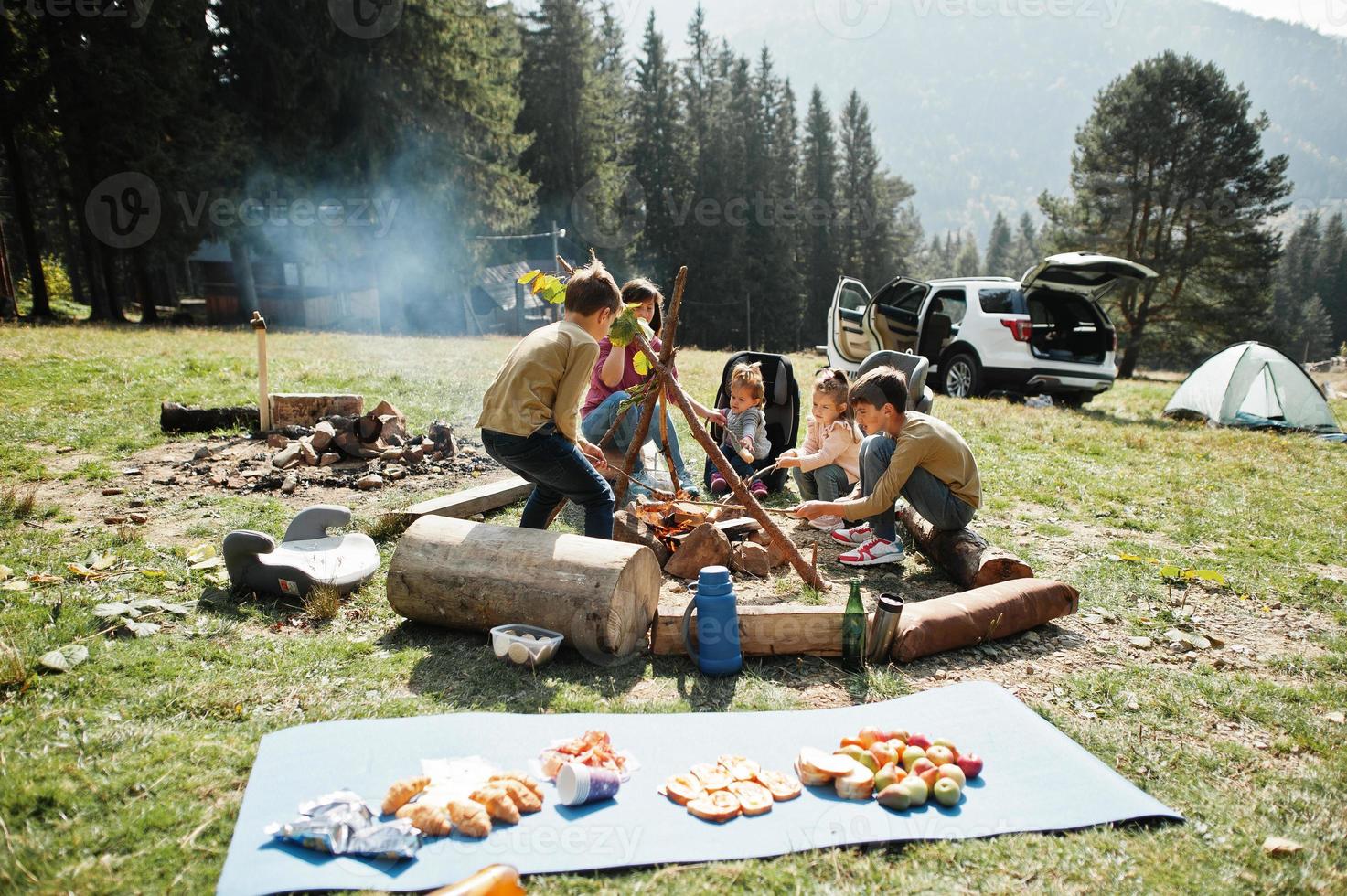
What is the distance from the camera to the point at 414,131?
26625 mm

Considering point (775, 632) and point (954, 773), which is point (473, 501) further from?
point (954, 773)

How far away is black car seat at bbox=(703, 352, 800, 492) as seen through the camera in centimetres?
720

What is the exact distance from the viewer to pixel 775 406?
730 cm

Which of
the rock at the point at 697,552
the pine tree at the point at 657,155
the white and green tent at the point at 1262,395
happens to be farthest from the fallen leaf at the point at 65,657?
the pine tree at the point at 657,155

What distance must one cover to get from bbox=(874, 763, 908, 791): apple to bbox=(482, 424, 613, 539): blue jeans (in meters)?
2.13

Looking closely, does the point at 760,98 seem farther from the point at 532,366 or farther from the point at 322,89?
the point at 532,366

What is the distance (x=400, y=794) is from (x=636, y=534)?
8.81 ft

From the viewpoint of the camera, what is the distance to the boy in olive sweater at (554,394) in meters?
4.20

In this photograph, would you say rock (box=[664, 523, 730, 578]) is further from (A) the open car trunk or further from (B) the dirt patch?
(A) the open car trunk

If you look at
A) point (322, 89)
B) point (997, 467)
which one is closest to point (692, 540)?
point (997, 467)

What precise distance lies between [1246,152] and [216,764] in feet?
129

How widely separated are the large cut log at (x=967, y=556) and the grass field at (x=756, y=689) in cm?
42

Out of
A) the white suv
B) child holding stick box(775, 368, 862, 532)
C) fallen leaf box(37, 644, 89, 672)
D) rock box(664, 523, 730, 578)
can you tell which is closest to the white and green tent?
the white suv

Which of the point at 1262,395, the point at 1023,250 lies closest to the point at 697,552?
the point at 1262,395
